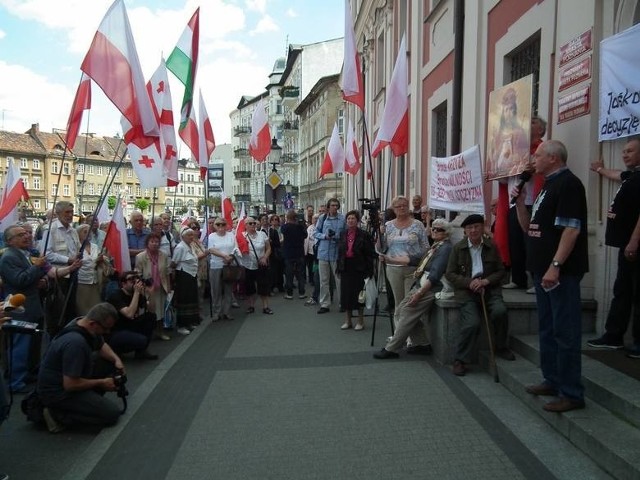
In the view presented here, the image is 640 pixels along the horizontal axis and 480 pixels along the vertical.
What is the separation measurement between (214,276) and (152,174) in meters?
2.20

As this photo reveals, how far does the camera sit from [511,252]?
22.5 ft

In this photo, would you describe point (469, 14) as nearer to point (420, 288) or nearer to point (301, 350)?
point (420, 288)

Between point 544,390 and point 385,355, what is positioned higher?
point 544,390

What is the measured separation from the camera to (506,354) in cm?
549

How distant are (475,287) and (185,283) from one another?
4754 mm

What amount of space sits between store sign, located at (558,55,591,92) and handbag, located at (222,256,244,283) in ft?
18.7

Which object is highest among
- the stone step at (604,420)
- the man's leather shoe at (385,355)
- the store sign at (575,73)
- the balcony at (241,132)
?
the balcony at (241,132)

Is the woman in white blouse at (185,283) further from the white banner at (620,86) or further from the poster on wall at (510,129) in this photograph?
the white banner at (620,86)

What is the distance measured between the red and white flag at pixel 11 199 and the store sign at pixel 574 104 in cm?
804

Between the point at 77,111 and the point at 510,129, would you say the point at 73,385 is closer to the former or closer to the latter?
the point at 77,111

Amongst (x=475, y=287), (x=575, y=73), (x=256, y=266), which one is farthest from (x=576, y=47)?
(x=256, y=266)

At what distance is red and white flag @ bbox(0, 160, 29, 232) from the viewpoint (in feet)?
28.1

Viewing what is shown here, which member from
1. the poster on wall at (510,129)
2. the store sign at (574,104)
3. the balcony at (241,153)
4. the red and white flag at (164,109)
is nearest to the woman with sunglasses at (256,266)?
the red and white flag at (164,109)

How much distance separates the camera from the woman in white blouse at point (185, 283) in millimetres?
8445
